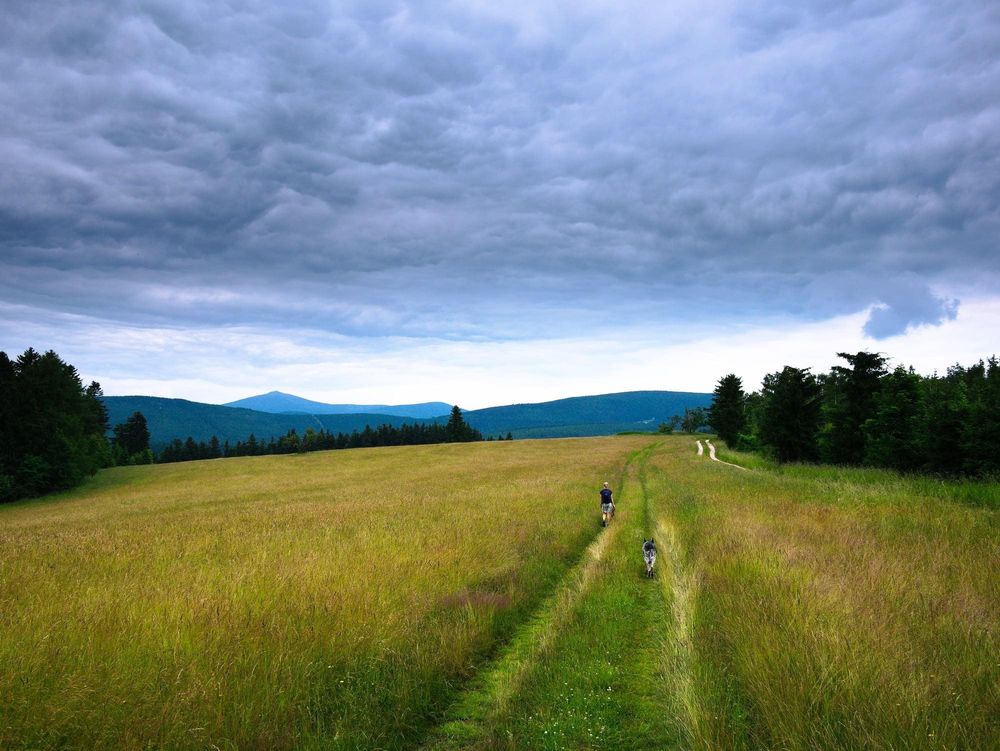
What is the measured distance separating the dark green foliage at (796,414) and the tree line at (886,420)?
8 centimetres

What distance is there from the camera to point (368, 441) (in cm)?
13088

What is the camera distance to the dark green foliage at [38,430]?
154 feet

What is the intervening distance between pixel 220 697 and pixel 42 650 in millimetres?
2356

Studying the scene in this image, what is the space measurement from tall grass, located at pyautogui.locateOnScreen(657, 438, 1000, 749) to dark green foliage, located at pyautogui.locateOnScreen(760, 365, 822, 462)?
114ft

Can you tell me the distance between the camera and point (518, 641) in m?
7.97

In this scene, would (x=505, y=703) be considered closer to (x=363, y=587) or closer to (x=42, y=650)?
(x=363, y=587)

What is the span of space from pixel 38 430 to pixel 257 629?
6052 centimetres

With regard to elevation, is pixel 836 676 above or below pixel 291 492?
above

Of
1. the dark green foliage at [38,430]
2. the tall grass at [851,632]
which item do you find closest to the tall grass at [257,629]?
the tall grass at [851,632]

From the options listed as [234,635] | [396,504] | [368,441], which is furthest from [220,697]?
[368,441]

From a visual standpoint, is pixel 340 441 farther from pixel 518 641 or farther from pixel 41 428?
pixel 518 641

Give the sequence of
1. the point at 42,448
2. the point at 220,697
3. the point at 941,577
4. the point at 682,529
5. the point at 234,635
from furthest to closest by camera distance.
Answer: the point at 42,448
the point at 682,529
the point at 941,577
the point at 234,635
the point at 220,697

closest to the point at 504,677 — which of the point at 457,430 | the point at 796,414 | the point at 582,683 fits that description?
the point at 582,683

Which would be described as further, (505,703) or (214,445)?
(214,445)
